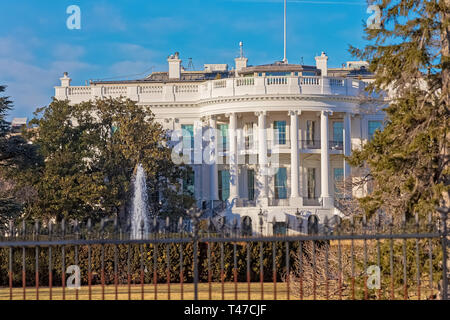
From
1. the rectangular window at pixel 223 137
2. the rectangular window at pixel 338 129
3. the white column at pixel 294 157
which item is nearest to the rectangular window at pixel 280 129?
the white column at pixel 294 157

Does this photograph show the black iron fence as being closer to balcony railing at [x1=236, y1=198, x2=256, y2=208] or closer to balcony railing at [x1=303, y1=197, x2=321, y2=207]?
balcony railing at [x1=236, y1=198, x2=256, y2=208]

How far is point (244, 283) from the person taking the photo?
25.4 m

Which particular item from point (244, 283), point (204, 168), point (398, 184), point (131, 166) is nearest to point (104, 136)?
point (131, 166)

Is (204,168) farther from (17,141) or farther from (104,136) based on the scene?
(17,141)

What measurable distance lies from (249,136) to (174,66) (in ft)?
33.7

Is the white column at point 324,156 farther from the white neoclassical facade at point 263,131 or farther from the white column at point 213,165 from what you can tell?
the white column at point 213,165

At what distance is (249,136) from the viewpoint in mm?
55781

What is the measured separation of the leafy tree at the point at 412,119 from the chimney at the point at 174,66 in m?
45.5

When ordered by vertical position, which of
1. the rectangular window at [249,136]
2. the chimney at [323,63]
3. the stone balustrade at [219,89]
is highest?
the chimney at [323,63]

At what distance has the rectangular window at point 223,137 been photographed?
185 feet

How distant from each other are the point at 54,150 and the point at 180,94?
14.4 m

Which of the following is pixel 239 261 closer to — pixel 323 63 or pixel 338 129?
pixel 338 129

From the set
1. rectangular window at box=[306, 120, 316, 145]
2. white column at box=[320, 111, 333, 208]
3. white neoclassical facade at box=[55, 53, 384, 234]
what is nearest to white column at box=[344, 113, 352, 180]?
white neoclassical facade at box=[55, 53, 384, 234]

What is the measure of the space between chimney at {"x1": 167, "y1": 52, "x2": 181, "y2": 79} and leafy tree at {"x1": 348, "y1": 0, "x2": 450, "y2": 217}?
149ft
